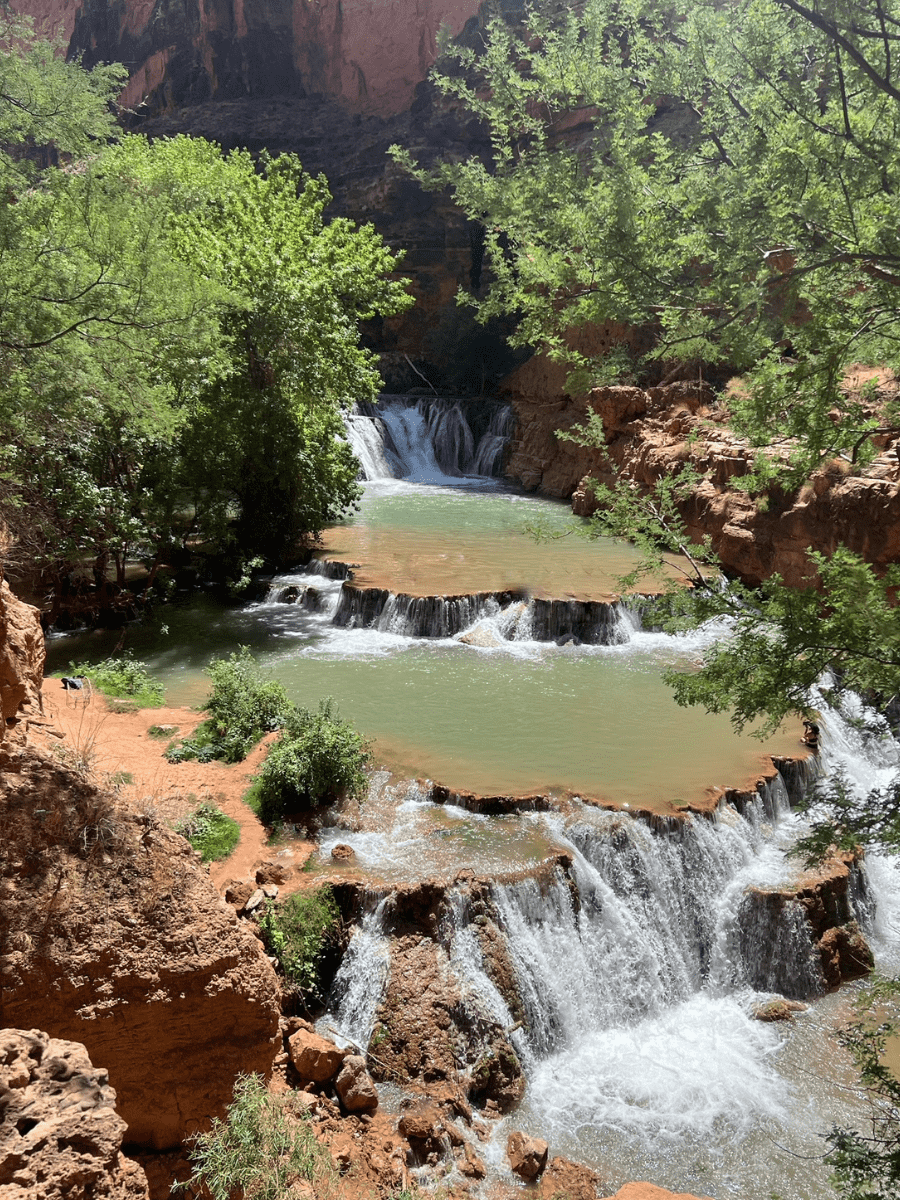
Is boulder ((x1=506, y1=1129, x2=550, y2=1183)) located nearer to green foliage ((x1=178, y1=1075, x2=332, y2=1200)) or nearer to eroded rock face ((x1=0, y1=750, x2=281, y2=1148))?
green foliage ((x1=178, y1=1075, x2=332, y2=1200))

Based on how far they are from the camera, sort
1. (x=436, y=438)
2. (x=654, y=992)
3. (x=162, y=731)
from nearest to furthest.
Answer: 1. (x=654, y=992)
2. (x=162, y=731)
3. (x=436, y=438)

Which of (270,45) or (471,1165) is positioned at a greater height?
(270,45)

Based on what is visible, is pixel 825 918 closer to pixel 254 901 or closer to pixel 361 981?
pixel 361 981

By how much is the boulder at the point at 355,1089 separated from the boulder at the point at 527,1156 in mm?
1024

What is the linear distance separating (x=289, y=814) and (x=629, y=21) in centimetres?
856

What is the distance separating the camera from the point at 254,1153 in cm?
373

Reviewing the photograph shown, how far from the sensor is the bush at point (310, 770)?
7996 millimetres

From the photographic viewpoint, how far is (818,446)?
4.77 meters

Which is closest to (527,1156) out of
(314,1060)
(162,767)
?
(314,1060)

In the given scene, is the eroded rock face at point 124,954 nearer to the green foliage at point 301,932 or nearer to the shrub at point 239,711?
the green foliage at point 301,932

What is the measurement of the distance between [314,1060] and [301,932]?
Result: 1101mm

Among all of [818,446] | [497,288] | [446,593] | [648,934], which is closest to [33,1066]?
[818,446]

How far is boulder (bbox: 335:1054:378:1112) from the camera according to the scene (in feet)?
17.6

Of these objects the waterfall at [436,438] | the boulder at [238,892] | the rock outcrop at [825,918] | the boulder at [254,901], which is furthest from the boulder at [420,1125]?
the waterfall at [436,438]
